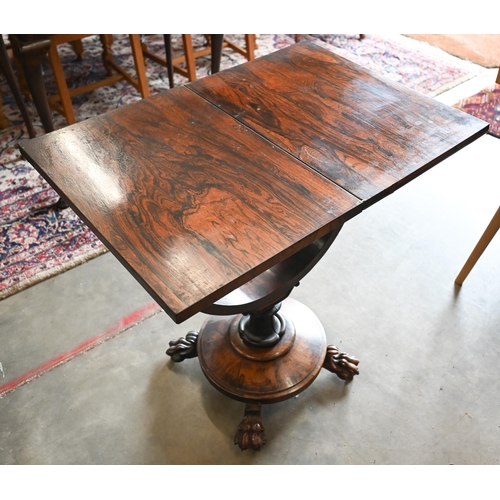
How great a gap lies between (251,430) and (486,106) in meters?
2.38

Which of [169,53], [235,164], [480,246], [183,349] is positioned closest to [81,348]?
[183,349]

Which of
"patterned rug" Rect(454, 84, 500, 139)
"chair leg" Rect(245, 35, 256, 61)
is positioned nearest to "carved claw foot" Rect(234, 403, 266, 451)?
"patterned rug" Rect(454, 84, 500, 139)

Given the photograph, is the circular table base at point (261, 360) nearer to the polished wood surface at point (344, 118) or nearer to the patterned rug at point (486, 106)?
the polished wood surface at point (344, 118)

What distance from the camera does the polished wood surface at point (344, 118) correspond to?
3.86 ft

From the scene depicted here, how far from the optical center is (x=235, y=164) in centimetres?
A: 119

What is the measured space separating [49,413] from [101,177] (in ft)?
2.80

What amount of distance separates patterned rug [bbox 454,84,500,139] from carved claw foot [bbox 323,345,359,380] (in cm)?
176

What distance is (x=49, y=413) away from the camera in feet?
5.21

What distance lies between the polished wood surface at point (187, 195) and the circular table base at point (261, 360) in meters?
0.64

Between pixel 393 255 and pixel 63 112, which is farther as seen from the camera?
pixel 63 112

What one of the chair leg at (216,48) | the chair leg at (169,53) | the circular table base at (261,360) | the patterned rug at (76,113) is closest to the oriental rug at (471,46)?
the patterned rug at (76,113)

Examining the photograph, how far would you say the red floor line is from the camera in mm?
1668
